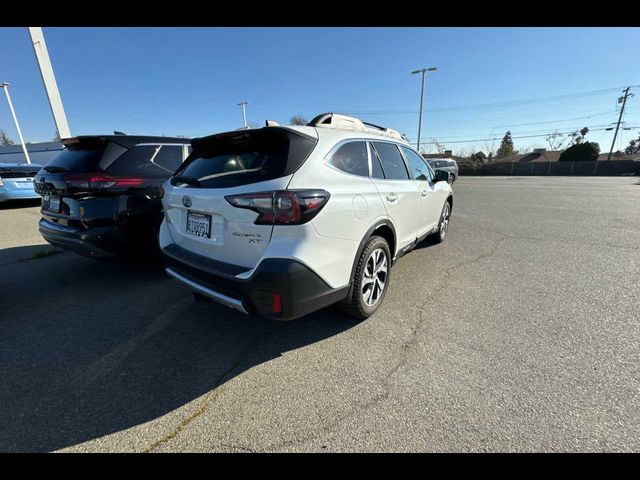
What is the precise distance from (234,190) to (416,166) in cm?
297

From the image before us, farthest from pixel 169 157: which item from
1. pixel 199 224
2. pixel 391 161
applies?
pixel 391 161

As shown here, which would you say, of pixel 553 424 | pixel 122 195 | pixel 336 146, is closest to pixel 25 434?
pixel 122 195

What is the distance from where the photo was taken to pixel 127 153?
352 cm

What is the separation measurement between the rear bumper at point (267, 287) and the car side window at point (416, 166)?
2346 mm

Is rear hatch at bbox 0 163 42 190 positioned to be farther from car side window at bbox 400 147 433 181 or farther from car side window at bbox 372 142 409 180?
car side window at bbox 400 147 433 181

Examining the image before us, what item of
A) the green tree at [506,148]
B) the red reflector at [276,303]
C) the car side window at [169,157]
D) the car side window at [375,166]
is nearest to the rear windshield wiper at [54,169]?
the car side window at [169,157]

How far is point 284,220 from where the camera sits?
1915 mm

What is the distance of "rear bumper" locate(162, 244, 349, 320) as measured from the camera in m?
1.91

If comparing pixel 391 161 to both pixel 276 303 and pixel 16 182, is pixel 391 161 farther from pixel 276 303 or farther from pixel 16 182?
pixel 16 182

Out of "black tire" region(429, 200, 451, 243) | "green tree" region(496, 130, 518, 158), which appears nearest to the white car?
"black tire" region(429, 200, 451, 243)

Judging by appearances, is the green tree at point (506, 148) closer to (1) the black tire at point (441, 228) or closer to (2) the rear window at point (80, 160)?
(1) the black tire at point (441, 228)

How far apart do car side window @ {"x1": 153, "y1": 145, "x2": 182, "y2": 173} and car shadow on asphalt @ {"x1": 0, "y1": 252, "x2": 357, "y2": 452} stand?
155 centimetres

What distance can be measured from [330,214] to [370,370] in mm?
1253
